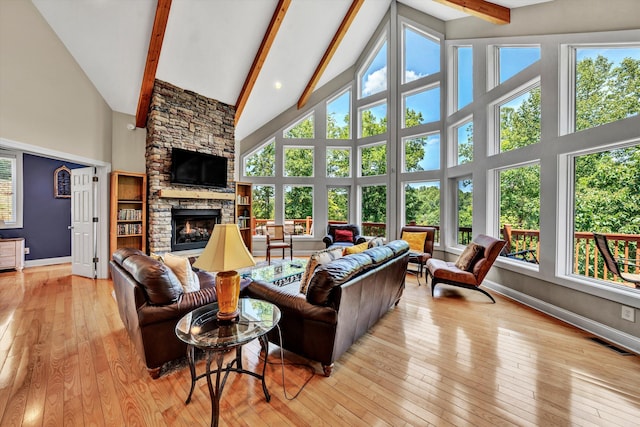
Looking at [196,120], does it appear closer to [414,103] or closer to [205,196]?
[205,196]

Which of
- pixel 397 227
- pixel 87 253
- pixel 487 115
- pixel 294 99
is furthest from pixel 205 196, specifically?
pixel 487 115

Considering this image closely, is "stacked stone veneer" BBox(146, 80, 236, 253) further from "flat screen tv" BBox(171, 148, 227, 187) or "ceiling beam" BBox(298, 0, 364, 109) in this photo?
"ceiling beam" BBox(298, 0, 364, 109)

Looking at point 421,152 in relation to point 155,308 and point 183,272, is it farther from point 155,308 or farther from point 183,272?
A: point 155,308

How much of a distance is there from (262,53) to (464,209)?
195 inches

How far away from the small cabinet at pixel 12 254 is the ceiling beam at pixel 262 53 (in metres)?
5.06

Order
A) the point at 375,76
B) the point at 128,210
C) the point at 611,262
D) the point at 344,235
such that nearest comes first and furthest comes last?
1. the point at 611,262
2. the point at 128,210
3. the point at 344,235
4. the point at 375,76

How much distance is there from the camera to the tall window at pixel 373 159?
6.64 metres

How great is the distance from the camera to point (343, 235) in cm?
621

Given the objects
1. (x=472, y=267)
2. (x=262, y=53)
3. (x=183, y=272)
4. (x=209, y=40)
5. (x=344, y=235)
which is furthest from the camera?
(x=344, y=235)

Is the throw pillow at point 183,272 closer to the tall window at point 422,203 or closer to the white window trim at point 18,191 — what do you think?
the tall window at point 422,203

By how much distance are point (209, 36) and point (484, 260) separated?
5.69 meters

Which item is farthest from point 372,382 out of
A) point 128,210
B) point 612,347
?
point 128,210

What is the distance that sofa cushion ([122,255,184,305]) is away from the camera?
6.15 feet

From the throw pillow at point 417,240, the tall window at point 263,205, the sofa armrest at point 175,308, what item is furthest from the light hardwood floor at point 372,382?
the tall window at point 263,205
